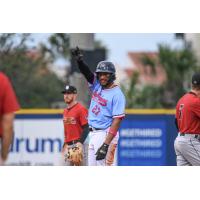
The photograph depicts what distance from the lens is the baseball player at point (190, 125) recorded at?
1429cm

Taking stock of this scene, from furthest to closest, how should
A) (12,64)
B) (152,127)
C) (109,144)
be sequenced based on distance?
(12,64), (152,127), (109,144)

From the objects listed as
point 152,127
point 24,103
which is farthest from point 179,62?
point 152,127

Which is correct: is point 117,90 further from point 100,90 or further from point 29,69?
point 29,69

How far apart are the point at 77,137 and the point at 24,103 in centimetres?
1582

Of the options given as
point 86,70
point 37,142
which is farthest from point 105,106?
point 37,142

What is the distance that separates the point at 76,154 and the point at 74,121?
0.56m

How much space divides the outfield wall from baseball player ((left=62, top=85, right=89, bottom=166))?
5.92 metres

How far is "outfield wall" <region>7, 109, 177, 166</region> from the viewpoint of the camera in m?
20.9

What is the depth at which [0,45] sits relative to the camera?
21234 millimetres

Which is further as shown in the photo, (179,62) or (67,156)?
(179,62)

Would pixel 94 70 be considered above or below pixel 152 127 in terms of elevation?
above

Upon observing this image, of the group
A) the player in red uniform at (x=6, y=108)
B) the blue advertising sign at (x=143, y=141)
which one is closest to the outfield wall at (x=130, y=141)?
the blue advertising sign at (x=143, y=141)

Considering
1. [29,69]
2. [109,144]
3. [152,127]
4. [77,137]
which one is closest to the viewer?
[109,144]

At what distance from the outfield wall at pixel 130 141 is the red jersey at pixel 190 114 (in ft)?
20.8
